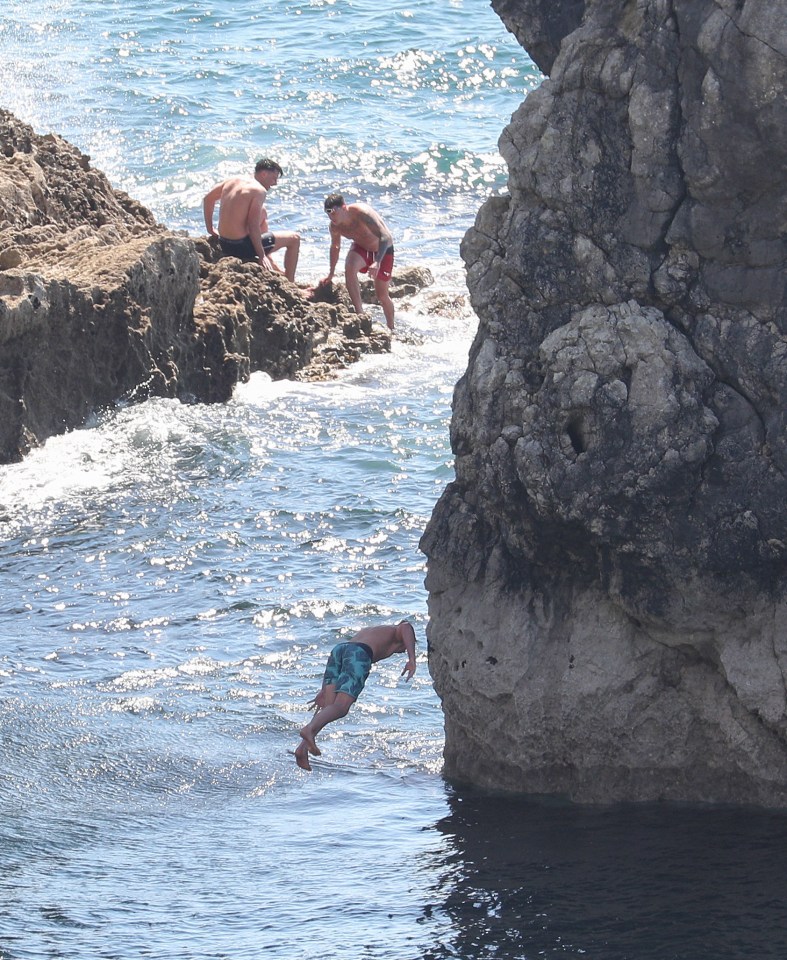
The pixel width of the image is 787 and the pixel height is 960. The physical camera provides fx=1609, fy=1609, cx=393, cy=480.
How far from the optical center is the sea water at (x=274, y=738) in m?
5.88

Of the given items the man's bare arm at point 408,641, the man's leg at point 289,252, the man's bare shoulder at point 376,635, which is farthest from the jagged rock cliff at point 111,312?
the man's bare arm at point 408,641

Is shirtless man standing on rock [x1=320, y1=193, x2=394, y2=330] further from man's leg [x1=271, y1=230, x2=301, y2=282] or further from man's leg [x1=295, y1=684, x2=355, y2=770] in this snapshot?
man's leg [x1=295, y1=684, x2=355, y2=770]

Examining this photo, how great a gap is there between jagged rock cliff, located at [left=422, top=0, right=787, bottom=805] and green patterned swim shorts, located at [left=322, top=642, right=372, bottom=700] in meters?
0.69

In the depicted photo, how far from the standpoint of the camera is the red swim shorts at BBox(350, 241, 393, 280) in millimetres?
15945

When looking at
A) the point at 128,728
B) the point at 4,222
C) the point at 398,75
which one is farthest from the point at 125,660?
the point at 398,75

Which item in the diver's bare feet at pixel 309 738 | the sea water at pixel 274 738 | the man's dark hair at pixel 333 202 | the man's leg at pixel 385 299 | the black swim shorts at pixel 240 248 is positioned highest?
the man's dark hair at pixel 333 202

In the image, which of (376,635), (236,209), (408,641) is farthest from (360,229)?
(408,641)

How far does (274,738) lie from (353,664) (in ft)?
2.35

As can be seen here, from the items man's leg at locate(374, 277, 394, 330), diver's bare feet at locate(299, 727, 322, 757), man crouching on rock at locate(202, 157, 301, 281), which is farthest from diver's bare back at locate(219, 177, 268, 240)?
diver's bare feet at locate(299, 727, 322, 757)

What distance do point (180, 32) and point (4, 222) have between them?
19.6m

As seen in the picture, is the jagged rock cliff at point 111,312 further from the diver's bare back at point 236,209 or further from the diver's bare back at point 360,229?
the diver's bare back at point 360,229

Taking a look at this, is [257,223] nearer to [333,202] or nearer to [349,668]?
[333,202]

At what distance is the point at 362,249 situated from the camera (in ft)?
52.7

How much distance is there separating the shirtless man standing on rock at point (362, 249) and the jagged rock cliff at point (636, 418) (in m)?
8.75
